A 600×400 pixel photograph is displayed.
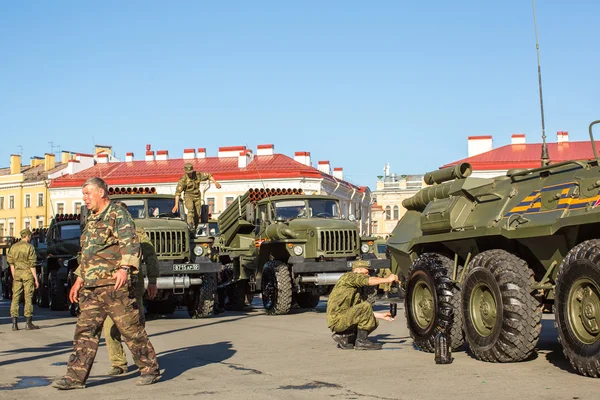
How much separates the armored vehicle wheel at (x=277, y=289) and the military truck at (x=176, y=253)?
1228mm

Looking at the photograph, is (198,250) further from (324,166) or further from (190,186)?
(324,166)

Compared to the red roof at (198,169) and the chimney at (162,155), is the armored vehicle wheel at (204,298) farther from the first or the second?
the chimney at (162,155)

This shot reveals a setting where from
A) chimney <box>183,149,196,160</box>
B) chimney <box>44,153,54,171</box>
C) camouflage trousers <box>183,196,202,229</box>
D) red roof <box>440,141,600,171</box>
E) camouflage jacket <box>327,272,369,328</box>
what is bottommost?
camouflage jacket <box>327,272,369,328</box>

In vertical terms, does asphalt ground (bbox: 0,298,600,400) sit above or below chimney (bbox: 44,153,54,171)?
below

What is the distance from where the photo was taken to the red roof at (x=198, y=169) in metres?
76.4

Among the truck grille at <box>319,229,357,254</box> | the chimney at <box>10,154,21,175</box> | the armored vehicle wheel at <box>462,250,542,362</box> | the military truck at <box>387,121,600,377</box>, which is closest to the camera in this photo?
the military truck at <box>387,121,600,377</box>

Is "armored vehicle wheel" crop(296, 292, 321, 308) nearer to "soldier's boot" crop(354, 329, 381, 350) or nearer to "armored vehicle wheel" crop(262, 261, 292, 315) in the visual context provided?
"armored vehicle wheel" crop(262, 261, 292, 315)

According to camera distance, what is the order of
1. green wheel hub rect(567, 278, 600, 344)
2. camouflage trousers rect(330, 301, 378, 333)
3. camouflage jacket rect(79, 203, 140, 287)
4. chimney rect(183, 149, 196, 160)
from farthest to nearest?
chimney rect(183, 149, 196, 160), camouflage trousers rect(330, 301, 378, 333), camouflage jacket rect(79, 203, 140, 287), green wheel hub rect(567, 278, 600, 344)

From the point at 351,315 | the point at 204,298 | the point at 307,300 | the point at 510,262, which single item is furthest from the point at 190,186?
the point at 510,262

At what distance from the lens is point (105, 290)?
28.3 ft

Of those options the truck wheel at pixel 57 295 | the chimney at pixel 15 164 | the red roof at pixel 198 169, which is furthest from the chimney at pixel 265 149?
the truck wheel at pixel 57 295

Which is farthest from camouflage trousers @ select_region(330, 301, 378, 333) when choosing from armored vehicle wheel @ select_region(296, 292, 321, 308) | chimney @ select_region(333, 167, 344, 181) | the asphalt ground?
chimney @ select_region(333, 167, 344, 181)

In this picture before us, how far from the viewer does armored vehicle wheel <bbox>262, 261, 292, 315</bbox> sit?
1881 centimetres

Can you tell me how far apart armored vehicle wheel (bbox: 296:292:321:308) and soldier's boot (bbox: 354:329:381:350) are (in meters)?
9.35
